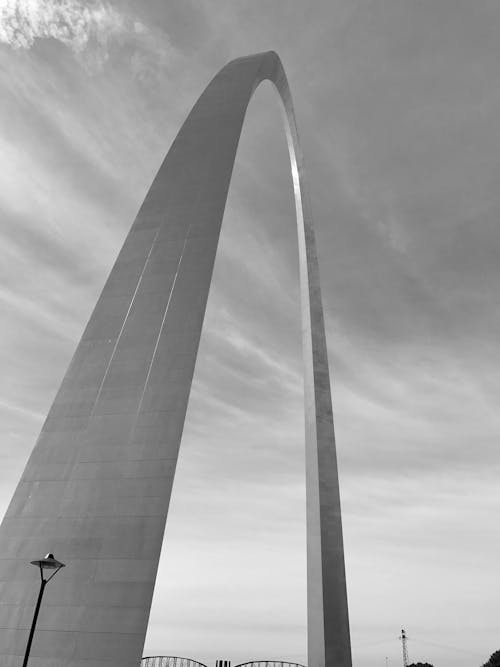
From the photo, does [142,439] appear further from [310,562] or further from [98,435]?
[310,562]

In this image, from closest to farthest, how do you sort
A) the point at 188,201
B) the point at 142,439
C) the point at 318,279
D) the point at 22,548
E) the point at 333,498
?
the point at 22,548 → the point at 142,439 → the point at 333,498 → the point at 188,201 → the point at 318,279

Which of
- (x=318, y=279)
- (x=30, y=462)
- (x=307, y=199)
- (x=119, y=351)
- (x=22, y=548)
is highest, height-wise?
(x=307, y=199)

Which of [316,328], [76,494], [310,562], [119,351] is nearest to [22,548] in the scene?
[76,494]

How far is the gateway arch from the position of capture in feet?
31.7

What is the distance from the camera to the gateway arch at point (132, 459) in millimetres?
9672

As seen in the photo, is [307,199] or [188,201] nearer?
[188,201]

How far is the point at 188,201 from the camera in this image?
1623cm

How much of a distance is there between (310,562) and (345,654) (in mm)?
1929

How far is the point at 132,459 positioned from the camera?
11.2 metres

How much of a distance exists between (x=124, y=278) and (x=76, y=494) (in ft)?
20.7

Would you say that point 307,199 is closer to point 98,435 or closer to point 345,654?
point 98,435

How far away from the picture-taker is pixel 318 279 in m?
17.8

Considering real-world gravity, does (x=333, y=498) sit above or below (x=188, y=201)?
below

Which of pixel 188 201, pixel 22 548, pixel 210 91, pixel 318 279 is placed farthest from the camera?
pixel 210 91
